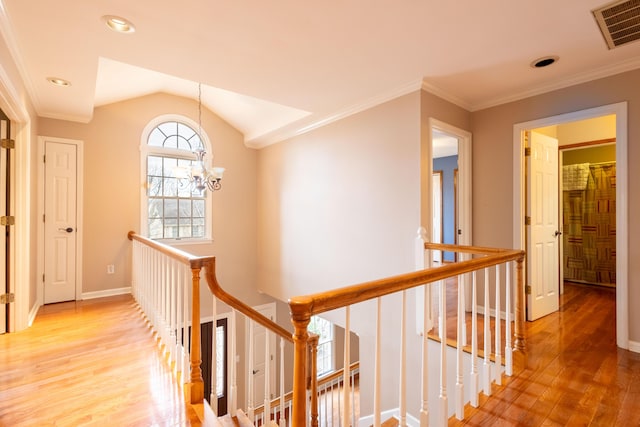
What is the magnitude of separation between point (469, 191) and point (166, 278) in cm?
333

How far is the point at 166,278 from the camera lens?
261 centimetres

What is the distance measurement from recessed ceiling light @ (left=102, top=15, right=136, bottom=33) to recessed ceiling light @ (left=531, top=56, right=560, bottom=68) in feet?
10.6

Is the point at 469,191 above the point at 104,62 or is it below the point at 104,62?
below

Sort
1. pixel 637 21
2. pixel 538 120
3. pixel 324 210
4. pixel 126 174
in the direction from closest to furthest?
pixel 637 21, pixel 538 120, pixel 324 210, pixel 126 174

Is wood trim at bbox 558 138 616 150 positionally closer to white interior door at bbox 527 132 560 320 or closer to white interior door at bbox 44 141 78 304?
white interior door at bbox 527 132 560 320

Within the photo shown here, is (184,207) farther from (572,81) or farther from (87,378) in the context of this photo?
(572,81)

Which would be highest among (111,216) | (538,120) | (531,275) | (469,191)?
(538,120)

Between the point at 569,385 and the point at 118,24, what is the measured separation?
396 centimetres

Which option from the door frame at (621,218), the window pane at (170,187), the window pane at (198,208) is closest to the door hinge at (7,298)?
the window pane at (170,187)

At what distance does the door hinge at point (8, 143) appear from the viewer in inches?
116

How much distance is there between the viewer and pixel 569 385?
84.5 inches

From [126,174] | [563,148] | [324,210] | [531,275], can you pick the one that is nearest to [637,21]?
[531,275]

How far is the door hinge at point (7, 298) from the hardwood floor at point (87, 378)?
0.32m

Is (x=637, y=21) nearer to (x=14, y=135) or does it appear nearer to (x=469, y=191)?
(x=469, y=191)
